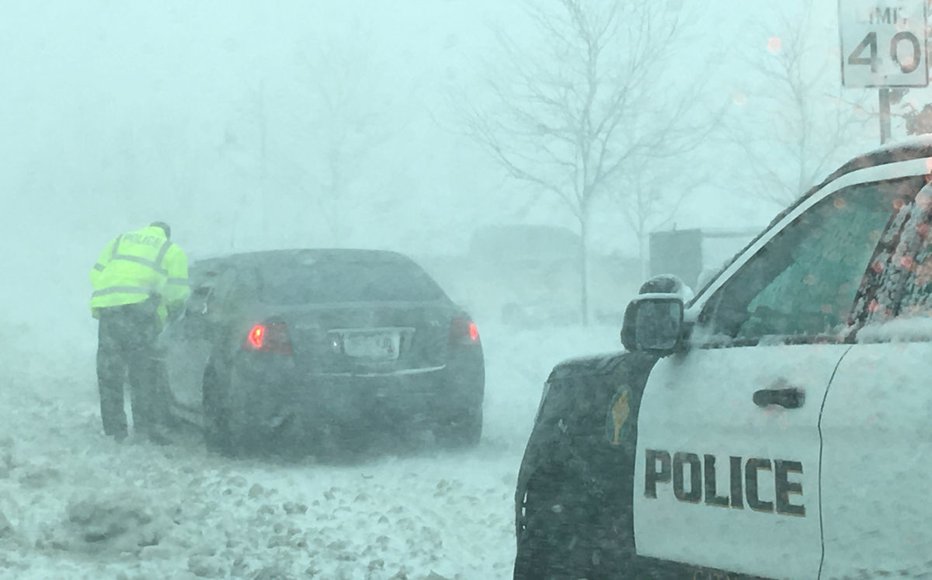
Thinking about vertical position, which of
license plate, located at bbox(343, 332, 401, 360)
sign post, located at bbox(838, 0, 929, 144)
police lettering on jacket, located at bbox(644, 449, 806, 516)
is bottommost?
police lettering on jacket, located at bbox(644, 449, 806, 516)

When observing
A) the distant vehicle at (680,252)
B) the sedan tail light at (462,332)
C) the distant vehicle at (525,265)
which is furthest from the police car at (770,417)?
the distant vehicle at (525,265)

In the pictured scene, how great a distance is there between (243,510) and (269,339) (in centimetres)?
161

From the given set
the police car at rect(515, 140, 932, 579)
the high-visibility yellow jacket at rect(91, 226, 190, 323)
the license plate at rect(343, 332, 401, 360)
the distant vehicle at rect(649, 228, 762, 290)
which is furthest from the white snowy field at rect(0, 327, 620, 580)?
the distant vehicle at rect(649, 228, 762, 290)

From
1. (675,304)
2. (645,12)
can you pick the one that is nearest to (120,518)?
(675,304)

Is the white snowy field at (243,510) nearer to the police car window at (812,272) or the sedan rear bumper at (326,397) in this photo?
the sedan rear bumper at (326,397)

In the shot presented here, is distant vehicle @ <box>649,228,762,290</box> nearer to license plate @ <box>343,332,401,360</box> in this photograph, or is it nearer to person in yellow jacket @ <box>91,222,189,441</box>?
person in yellow jacket @ <box>91,222,189,441</box>

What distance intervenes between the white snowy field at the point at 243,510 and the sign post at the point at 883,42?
2993 mm

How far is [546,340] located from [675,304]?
15.7 meters

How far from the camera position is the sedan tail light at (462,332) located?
8.77 m

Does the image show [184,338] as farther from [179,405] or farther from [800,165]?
[800,165]

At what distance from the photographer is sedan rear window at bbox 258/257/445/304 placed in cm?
876

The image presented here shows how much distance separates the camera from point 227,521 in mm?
6691

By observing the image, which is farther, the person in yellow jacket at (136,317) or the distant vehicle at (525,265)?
the distant vehicle at (525,265)

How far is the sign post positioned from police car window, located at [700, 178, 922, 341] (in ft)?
16.6
